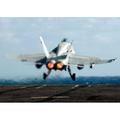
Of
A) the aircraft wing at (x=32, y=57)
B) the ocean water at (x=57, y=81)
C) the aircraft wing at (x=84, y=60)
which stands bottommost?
the ocean water at (x=57, y=81)

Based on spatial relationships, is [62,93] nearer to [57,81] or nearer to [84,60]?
[57,81]

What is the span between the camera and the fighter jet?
11336 millimetres

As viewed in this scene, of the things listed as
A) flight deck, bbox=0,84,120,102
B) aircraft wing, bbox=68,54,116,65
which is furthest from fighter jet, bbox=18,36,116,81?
flight deck, bbox=0,84,120,102

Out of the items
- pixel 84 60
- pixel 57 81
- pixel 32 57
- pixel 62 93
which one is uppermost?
pixel 32 57

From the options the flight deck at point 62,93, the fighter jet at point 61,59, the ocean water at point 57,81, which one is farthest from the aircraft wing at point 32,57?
the flight deck at point 62,93

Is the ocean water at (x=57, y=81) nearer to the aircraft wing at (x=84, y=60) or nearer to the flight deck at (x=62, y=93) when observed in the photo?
the flight deck at (x=62, y=93)

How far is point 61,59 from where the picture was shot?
11406 mm

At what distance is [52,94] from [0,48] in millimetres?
1013

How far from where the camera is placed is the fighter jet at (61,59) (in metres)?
11.3

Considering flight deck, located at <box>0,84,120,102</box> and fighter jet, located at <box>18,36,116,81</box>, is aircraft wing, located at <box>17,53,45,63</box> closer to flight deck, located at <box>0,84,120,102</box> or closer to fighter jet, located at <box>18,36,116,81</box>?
fighter jet, located at <box>18,36,116,81</box>

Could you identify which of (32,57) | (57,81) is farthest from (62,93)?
(32,57)
